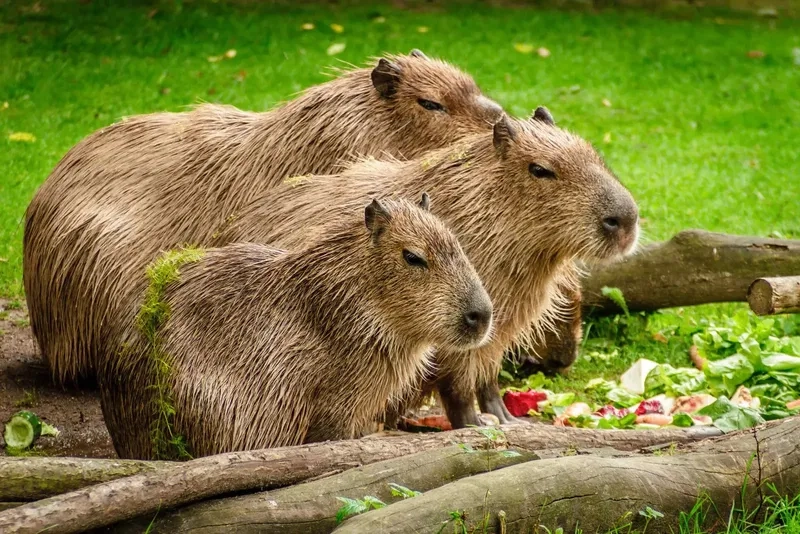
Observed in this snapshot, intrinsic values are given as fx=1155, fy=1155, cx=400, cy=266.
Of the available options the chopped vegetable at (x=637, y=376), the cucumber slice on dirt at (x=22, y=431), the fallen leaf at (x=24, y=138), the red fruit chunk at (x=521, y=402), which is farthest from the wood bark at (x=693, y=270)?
the fallen leaf at (x=24, y=138)

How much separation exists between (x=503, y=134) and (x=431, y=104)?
0.93 m

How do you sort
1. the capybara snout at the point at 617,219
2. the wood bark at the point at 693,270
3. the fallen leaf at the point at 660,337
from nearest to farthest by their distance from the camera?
the capybara snout at the point at 617,219 → the wood bark at the point at 693,270 → the fallen leaf at the point at 660,337

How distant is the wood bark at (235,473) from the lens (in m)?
Result: 3.13

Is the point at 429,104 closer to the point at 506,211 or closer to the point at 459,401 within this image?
the point at 506,211

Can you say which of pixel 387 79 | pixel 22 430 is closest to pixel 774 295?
pixel 387 79

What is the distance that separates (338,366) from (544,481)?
0.99 metres

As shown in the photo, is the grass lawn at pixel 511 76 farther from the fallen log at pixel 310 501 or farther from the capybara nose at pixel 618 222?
the fallen log at pixel 310 501

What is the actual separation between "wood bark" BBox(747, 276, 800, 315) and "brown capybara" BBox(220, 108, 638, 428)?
628 mm

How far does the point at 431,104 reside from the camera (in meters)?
5.55

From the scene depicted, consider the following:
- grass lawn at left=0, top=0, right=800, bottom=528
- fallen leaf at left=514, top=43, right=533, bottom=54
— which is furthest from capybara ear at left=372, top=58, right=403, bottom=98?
fallen leaf at left=514, top=43, right=533, bottom=54

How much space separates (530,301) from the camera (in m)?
4.87

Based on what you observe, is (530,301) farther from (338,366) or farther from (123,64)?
(123,64)

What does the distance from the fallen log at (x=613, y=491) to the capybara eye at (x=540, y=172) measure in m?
1.25

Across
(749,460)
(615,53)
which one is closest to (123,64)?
(615,53)
